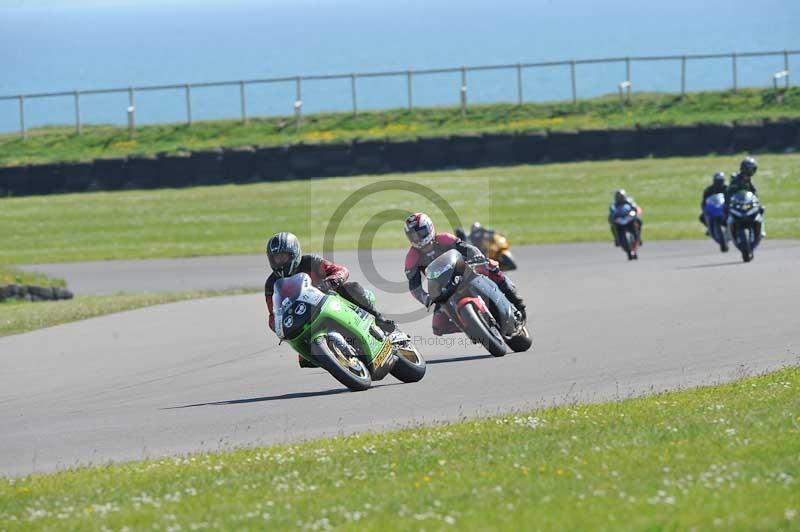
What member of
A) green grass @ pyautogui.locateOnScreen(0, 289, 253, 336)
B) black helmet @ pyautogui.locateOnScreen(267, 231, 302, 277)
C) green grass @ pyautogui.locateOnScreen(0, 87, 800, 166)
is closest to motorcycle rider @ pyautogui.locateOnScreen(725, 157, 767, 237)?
green grass @ pyautogui.locateOnScreen(0, 289, 253, 336)

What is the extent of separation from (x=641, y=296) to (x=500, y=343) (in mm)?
5098

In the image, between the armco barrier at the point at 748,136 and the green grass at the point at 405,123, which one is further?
the green grass at the point at 405,123

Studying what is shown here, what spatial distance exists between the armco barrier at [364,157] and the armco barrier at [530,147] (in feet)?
0.08

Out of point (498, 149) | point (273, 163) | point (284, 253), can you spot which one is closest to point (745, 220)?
point (284, 253)

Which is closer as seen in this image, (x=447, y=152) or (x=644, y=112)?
(x=447, y=152)

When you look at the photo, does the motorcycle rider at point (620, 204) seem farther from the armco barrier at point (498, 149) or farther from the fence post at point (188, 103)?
the fence post at point (188, 103)

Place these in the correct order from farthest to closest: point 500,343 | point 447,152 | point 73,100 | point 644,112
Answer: point 73,100
point 644,112
point 447,152
point 500,343

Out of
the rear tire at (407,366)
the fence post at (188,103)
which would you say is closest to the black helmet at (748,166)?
the rear tire at (407,366)

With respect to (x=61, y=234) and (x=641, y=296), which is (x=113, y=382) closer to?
(x=641, y=296)

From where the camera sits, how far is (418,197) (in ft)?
126

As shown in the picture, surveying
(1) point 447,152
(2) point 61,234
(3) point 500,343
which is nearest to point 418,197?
(1) point 447,152

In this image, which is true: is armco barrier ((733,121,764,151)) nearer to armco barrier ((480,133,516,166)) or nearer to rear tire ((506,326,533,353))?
armco barrier ((480,133,516,166))

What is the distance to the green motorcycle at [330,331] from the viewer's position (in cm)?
1114

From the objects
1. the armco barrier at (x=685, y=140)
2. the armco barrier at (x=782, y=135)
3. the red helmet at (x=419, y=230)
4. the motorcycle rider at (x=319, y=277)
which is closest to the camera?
the motorcycle rider at (x=319, y=277)
